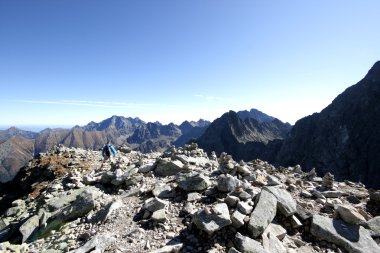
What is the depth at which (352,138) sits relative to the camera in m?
165

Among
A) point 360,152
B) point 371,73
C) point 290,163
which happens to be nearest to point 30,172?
point 360,152

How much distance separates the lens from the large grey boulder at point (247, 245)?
9828 millimetres

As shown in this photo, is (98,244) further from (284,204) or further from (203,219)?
(284,204)

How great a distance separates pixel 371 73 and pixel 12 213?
226 metres

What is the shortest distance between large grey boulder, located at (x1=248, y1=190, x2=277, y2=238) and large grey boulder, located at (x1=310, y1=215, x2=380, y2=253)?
2154 mm

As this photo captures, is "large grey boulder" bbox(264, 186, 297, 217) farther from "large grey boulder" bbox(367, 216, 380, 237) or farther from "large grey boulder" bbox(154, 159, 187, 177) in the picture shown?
"large grey boulder" bbox(154, 159, 187, 177)

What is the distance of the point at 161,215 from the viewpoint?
12445mm

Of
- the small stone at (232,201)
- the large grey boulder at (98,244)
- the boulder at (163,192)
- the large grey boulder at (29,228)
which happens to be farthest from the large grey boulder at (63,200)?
the small stone at (232,201)

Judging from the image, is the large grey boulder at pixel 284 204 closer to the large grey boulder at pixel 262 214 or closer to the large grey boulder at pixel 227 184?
the large grey boulder at pixel 262 214

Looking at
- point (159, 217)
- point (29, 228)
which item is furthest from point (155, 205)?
point (29, 228)

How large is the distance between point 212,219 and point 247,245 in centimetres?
176

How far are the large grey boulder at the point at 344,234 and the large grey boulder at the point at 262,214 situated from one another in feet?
7.07

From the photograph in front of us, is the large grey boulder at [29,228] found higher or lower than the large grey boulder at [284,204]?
lower

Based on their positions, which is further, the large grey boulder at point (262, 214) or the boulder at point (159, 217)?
the boulder at point (159, 217)
